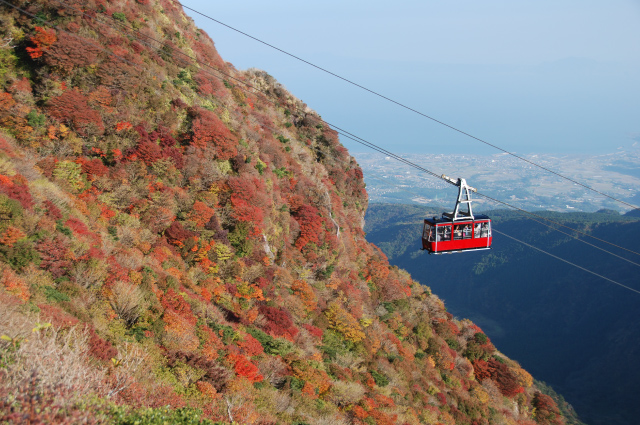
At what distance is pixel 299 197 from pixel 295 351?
1424 centimetres

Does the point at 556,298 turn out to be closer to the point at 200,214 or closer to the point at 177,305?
the point at 200,214

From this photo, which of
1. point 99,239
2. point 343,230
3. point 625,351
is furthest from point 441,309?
point 625,351

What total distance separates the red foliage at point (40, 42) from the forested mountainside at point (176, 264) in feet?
0.34

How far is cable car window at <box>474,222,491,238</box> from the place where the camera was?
2553cm

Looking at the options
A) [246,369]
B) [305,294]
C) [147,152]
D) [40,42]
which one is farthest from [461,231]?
[40,42]

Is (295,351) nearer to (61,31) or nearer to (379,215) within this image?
(61,31)

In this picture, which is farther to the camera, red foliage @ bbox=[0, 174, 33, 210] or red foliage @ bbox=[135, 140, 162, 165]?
red foliage @ bbox=[135, 140, 162, 165]

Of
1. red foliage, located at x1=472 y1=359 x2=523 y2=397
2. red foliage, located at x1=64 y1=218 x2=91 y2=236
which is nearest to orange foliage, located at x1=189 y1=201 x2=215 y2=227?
red foliage, located at x1=64 y1=218 x2=91 y2=236

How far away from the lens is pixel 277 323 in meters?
25.6

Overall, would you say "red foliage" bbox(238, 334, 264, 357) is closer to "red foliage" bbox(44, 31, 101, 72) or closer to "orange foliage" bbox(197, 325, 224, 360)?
"orange foliage" bbox(197, 325, 224, 360)

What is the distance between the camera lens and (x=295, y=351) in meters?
24.2

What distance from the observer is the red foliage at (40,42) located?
2439 centimetres

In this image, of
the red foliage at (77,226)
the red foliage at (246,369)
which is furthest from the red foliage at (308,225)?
the red foliage at (77,226)

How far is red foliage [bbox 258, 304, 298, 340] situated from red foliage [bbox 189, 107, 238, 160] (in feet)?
33.8
